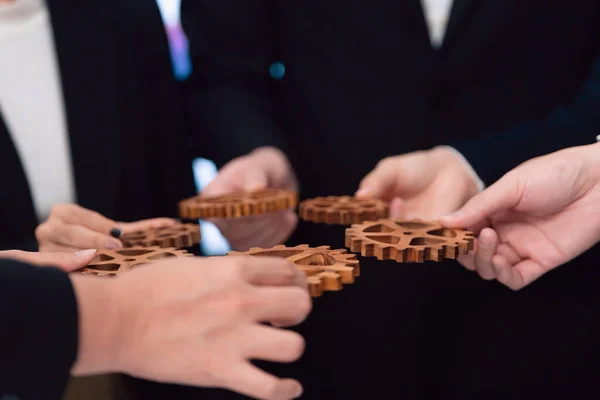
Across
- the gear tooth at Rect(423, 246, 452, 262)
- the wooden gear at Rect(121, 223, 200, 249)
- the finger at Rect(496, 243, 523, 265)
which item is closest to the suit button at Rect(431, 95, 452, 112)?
the finger at Rect(496, 243, 523, 265)

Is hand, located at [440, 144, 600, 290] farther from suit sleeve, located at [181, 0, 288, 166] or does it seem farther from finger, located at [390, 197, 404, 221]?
suit sleeve, located at [181, 0, 288, 166]

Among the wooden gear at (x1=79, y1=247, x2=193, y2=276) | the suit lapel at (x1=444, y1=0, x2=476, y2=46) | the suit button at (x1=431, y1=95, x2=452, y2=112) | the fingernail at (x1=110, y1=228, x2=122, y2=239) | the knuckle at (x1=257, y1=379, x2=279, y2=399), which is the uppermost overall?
the suit lapel at (x1=444, y1=0, x2=476, y2=46)

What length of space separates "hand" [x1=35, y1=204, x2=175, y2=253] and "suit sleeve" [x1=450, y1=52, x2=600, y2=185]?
2.44 ft

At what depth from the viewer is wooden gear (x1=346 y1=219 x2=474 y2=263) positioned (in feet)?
2.97

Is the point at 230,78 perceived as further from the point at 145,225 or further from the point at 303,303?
the point at 303,303

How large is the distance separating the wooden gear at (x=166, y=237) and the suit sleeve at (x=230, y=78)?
1.23 ft

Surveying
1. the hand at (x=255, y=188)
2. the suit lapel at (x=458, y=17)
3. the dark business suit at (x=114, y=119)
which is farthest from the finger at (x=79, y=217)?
the suit lapel at (x=458, y=17)

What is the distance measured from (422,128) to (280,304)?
86cm

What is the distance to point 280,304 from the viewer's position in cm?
62

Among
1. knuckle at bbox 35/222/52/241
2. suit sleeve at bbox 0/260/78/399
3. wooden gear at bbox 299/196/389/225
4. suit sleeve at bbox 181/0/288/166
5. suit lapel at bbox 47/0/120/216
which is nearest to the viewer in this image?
suit sleeve at bbox 0/260/78/399

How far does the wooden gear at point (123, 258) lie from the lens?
32.6 inches

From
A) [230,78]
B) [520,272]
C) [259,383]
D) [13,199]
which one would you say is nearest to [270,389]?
[259,383]

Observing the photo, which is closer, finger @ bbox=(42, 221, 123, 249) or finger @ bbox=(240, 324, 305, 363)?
finger @ bbox=(240, 324, 305, 363)

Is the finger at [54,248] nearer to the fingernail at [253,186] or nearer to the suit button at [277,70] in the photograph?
the fingernail at [253,186]
